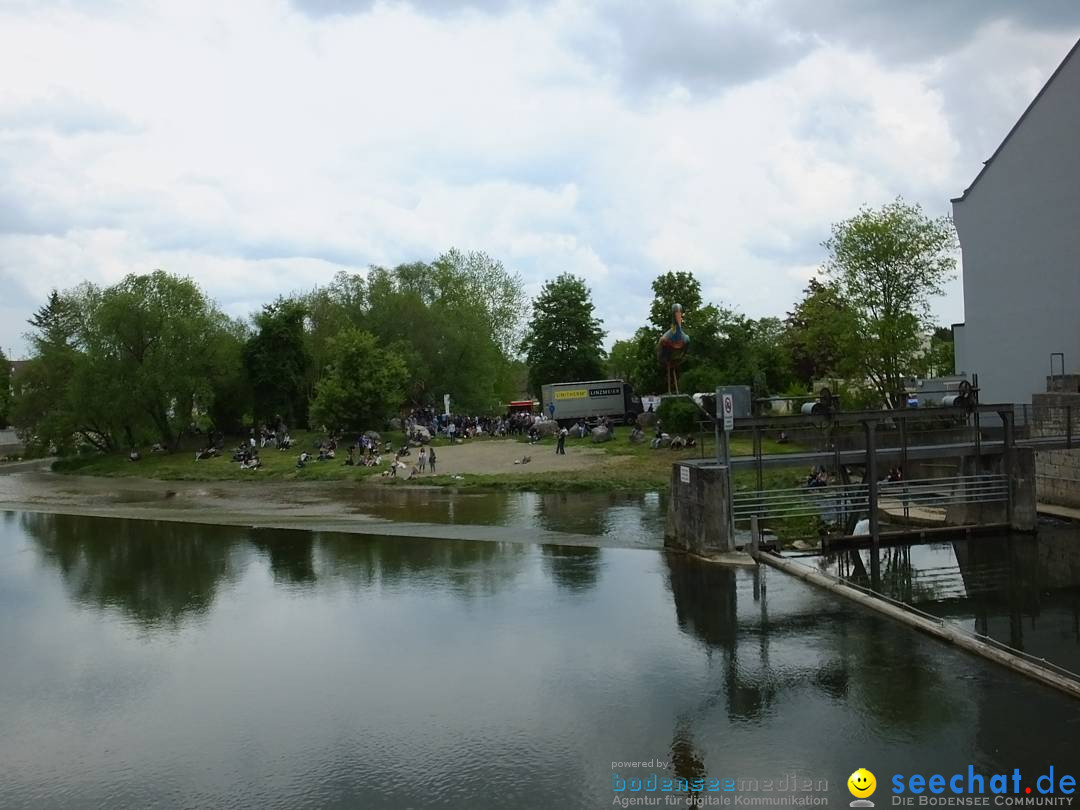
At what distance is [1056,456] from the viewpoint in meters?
26.9

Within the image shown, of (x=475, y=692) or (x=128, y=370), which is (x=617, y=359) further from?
(x=475, y=692)

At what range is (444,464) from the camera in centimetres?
4538

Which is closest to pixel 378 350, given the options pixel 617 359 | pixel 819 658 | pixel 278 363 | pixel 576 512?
pixel 278 363

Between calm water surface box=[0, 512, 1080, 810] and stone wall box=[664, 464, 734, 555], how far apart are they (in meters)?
0.89

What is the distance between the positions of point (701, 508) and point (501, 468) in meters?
22.7

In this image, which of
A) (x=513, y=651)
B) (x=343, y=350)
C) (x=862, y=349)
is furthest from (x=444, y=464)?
(x=513, y=651)

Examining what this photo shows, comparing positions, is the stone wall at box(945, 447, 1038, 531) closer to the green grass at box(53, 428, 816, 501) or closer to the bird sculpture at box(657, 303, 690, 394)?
the green grass at box(53, 428, 816, 501)

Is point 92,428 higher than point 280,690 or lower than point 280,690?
higher

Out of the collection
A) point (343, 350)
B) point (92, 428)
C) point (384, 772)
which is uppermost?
point (343, 350)

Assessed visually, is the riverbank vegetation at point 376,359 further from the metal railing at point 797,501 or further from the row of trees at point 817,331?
the metal railing at point 797,501

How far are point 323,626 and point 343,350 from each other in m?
42.4

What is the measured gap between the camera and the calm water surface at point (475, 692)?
10.0 m

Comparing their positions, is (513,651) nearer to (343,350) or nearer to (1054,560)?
(1054,560)

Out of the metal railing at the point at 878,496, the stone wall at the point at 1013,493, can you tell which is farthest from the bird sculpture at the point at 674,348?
the metal railing at the point at 878,496
